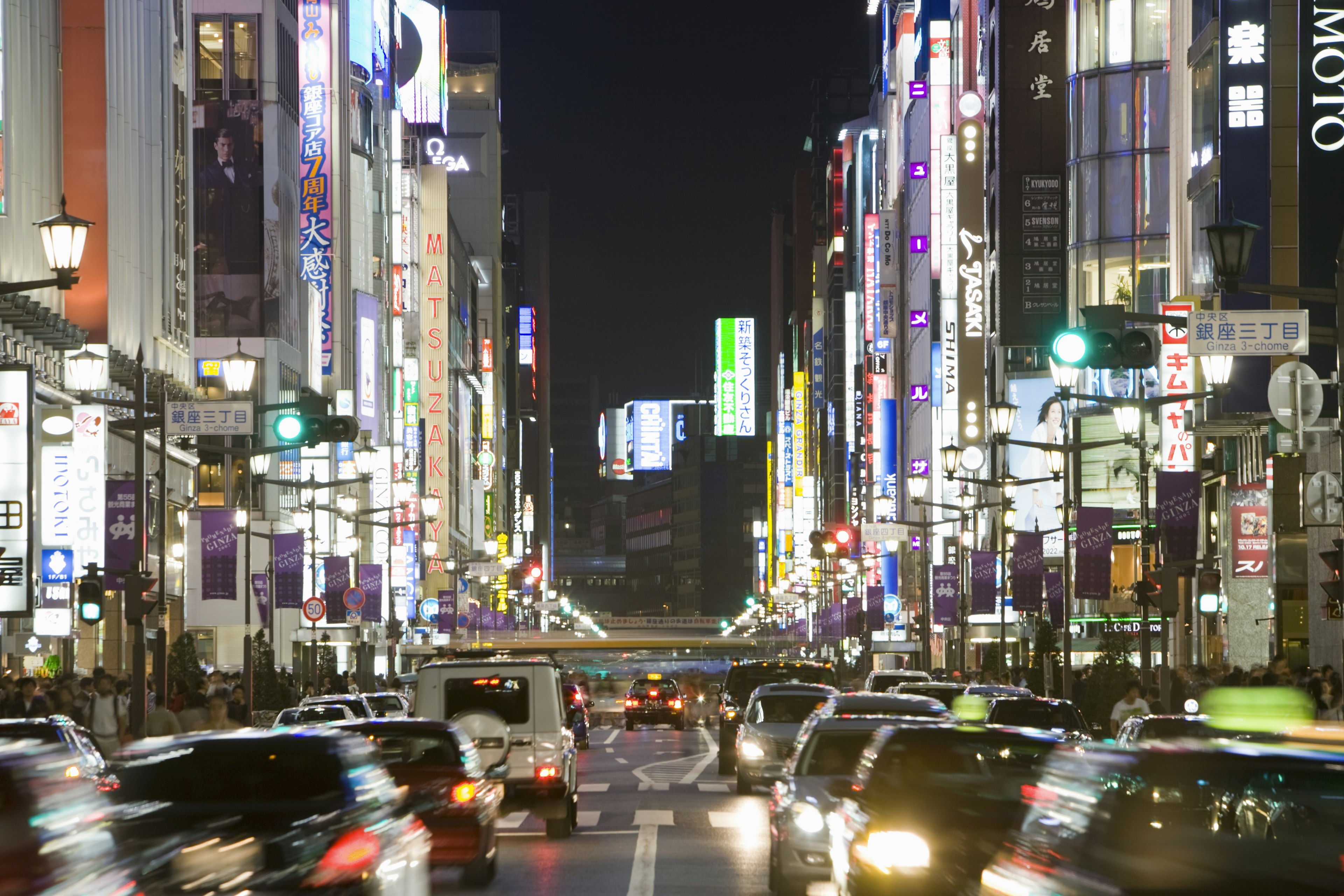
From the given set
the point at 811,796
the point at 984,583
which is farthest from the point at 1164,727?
the point at 984,583

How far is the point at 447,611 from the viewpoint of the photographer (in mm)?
85312

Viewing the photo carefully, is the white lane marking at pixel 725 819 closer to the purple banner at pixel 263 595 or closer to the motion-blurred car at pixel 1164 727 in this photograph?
the motion-blurred car at pixel 1164 727

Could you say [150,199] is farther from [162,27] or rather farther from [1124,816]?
[1124,816]

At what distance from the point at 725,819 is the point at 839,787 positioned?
8.33m

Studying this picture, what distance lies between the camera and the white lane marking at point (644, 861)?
51.8ft

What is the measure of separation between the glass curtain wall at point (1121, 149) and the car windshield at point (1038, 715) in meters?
38.5

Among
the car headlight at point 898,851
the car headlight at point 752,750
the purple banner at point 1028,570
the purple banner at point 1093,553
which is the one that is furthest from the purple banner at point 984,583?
the car headlight at point 898,851

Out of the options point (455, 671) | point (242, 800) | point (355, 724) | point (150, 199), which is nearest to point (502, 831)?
point (455, 671)

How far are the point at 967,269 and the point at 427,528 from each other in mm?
35241

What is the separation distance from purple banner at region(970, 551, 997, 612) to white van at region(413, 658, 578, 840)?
30.1m

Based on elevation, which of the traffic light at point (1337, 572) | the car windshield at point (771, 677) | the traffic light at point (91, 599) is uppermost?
the traffic light at point (1337, 572)

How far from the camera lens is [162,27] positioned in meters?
56.8

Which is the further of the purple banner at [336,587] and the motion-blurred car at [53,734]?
the purple banner at [336,587]

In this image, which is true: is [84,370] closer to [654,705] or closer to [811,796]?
[811,796]
